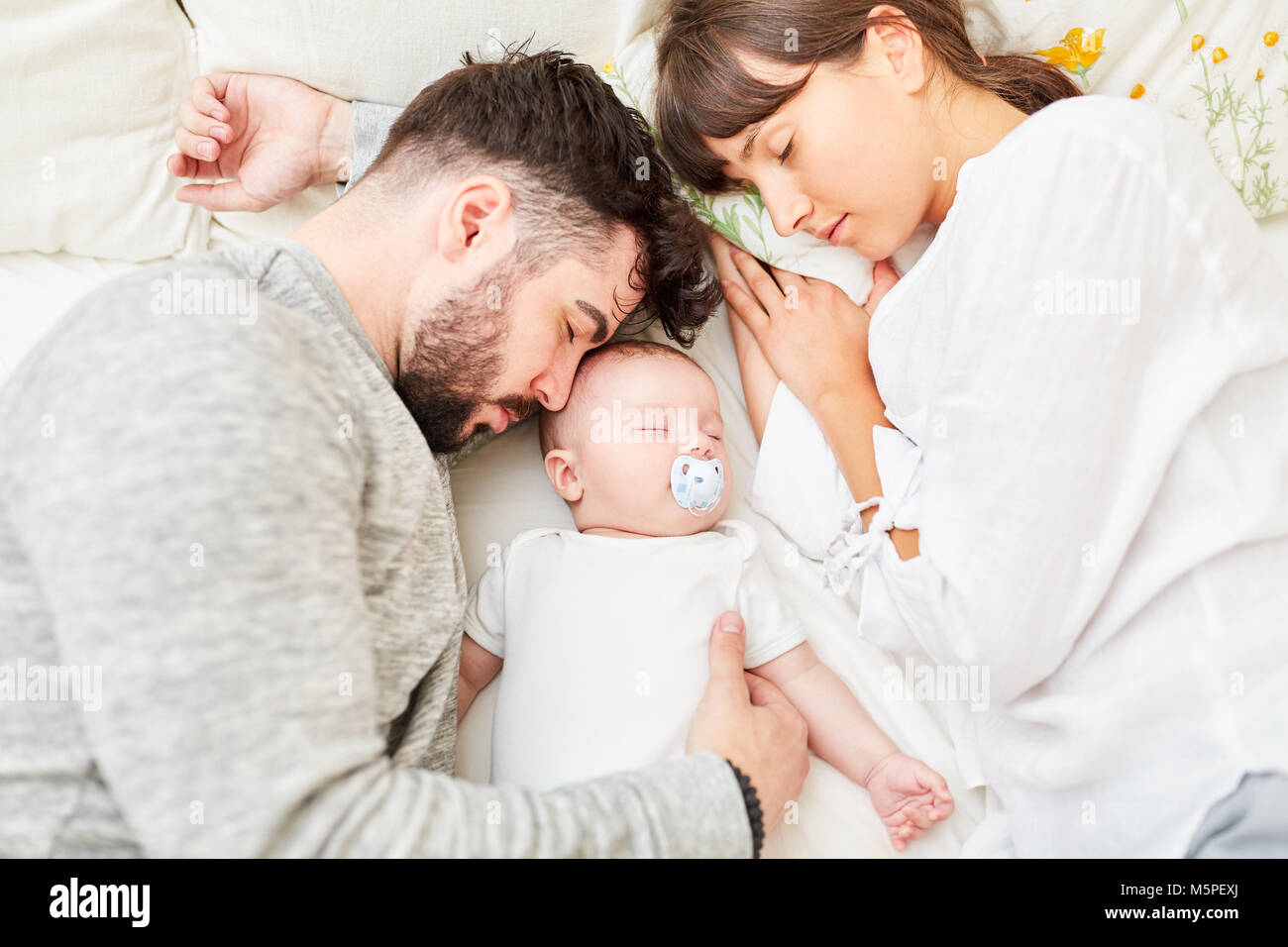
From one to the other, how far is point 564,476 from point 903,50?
0.86m

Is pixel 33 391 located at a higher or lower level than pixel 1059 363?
lower

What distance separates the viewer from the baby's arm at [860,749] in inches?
50.8

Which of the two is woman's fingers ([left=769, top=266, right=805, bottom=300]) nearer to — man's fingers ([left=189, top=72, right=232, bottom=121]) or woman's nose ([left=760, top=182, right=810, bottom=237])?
woman's nose ([left=760, top=182, right=810, bottom=237])

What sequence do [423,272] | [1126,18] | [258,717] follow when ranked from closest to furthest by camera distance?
[258,717]
[423,272]
[1126,18]

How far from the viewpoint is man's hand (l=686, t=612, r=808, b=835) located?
1.19m

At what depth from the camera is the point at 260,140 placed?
160 cm

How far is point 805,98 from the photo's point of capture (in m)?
1.34

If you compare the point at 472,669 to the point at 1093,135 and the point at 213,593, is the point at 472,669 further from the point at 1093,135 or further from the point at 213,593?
the point at 1093,135

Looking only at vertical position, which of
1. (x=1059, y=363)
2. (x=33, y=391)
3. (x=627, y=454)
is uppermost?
(x=1059, y=363)

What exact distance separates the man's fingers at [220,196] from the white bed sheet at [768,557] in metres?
0.19

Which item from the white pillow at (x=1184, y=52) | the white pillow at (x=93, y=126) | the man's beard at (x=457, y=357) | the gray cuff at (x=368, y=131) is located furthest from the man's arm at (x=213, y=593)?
the white pillow at (x=1184, y=52)
